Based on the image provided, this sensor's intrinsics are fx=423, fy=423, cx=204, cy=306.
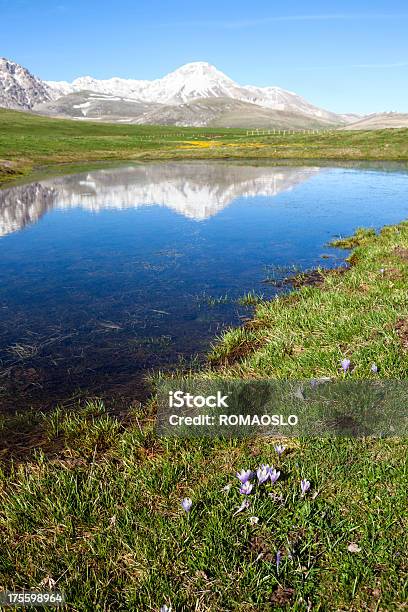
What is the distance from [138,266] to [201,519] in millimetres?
13117

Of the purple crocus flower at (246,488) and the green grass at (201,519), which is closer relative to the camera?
the green grass at (201,519)

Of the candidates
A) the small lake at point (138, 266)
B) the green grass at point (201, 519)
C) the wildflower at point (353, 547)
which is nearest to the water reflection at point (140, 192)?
the small lake at point (138, 266)

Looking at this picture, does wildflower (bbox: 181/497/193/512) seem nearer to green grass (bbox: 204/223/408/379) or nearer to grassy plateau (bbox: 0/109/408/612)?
grassy plateau (bbox: 0/109/408/612)

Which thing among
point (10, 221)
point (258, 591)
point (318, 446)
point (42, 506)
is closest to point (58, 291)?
point (42, 506)

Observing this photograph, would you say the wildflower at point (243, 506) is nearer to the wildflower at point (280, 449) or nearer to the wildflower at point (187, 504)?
the wildflower at point (187, 504)

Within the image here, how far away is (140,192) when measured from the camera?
37.6 meters

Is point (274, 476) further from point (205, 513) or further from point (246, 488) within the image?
point (205, 513)

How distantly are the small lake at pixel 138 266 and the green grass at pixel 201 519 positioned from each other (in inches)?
93.4

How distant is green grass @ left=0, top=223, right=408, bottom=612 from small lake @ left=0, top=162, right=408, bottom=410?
93.4 inches

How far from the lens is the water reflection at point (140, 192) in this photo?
29.2 metres

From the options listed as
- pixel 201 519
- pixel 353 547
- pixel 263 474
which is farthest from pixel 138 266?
pixel 353 547

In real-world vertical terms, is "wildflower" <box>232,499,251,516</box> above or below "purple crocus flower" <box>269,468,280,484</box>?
below

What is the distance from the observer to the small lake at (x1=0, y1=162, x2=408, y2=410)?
884 cm

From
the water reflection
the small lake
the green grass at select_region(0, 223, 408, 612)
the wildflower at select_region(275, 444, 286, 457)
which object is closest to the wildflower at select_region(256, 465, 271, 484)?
the green grass at select_region(0, 223, 408, 612)
